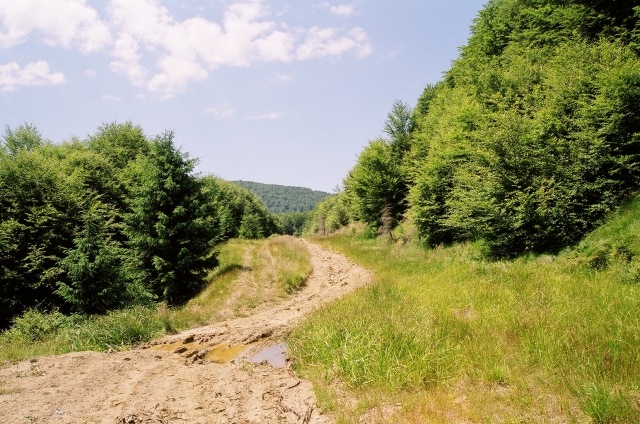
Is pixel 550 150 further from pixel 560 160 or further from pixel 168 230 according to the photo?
pixel 168 230

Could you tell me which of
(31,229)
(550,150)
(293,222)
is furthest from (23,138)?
(293,222)

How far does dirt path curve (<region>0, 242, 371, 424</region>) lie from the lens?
505 cm

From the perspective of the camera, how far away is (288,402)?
5449 mm

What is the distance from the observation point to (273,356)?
7.82 m

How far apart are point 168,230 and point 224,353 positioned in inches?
345

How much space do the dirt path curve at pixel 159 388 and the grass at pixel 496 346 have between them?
0.81 m

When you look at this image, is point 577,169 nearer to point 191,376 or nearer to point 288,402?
point 288,402

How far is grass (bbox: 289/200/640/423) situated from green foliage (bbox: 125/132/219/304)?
911cm

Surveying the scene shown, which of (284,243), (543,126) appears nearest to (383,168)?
(284,243)

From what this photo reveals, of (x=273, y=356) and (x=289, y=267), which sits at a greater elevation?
(x=289, y=267)

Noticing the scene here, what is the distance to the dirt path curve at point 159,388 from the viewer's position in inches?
199

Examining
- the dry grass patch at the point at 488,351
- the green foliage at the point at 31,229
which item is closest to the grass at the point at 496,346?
the dry grass patch at the point at 488,351

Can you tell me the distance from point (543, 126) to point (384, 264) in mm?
9107

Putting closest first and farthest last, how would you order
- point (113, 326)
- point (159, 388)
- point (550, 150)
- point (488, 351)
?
1. point (488, 351)
2. point (159, 388)
3. point (113, 326)
4. point (550, 150)
